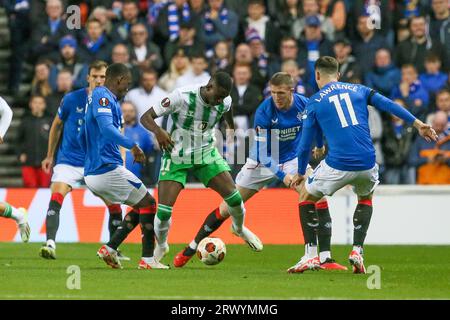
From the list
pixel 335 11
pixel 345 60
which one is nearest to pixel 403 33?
pixel 335 11

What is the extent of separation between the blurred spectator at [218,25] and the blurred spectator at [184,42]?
0.20m

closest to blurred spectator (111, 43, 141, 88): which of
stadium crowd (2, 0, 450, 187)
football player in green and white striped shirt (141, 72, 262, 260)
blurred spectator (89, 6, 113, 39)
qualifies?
stadium crowd (2, 0, 450, 187)

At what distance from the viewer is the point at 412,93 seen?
1980 centimetres

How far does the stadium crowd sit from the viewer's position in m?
19.5

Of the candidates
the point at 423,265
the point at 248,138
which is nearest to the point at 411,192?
the point at 248,138

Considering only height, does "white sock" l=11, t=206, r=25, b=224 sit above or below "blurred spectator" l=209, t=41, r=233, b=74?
below

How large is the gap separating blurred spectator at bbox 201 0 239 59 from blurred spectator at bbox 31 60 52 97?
2.90m

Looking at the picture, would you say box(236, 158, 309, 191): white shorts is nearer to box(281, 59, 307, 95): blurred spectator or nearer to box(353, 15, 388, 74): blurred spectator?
box(281, 59, 307, 95): blurred spectator

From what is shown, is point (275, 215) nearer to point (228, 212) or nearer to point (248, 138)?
point (248, 138)

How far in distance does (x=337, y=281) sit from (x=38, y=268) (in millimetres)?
3676

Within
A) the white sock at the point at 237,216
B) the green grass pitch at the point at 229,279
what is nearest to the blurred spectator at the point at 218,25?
the green grass pitch at the point at 229,279

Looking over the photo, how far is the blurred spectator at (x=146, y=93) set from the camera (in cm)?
2009

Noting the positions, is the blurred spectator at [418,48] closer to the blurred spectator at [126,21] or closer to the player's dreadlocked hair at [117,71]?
the blurred spectator at [126,21]

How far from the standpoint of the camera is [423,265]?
46.5 ft
